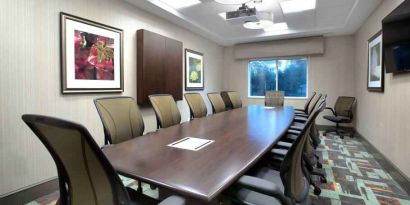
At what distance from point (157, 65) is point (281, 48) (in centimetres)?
377

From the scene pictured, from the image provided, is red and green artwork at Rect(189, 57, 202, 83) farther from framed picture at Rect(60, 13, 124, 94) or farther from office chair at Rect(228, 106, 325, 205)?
office chair at Rect(228, 106, 325, 205)

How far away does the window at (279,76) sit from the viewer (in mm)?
6188

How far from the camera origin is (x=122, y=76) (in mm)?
3354

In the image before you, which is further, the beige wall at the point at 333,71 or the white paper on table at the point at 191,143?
the beige wall at the point at 333,71

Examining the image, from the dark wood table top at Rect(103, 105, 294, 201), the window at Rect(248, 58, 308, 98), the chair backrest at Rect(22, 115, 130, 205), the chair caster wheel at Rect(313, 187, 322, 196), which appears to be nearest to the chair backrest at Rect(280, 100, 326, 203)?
the dark wood table top at Rect(103, 105, 294, 201)

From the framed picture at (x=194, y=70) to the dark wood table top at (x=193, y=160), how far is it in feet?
11.0

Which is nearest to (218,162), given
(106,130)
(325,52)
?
(106,130)

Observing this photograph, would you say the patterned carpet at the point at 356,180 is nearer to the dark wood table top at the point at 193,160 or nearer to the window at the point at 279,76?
the dark wood table top at the point at 193,160

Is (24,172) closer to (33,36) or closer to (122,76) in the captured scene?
(33,36)

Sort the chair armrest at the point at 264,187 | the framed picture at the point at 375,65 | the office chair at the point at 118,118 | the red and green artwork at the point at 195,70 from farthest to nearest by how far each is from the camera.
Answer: the red and green artwork at the point at 195,70
the framed picture at the point at 375,65
the office chair at the point at 118,118
the chair armrest at the point at 264,187

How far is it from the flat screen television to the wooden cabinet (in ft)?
11.0

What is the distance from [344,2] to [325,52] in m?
2.40

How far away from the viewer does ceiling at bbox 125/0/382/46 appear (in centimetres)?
362

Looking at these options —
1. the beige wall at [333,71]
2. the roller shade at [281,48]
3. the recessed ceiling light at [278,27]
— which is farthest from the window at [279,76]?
the recessed ceiling light at [278,27]
